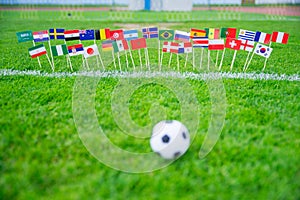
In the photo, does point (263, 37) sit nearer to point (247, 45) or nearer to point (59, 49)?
point (247, 45)

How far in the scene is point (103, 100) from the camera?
344 cm

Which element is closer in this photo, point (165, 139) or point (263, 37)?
point (165, 139)

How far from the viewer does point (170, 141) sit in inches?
93.0

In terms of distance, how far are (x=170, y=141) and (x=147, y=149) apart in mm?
240

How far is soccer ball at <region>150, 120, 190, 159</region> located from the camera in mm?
2324

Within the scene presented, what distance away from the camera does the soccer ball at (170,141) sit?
232 cm

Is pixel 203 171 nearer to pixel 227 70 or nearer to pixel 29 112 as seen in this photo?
pixel 29 112

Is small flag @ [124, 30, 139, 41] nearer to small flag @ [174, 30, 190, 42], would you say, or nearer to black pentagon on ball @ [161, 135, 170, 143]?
small flag @ [174, 30, 190, 42]

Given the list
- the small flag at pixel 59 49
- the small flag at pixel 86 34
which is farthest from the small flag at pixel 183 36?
the small flag at pixel 59 49

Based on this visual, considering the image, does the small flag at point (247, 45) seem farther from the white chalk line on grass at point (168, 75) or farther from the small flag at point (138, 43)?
the small flag at point (138, 43)

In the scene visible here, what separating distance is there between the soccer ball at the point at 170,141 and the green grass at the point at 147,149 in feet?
0.25

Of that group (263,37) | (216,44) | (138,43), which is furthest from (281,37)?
(138,43)

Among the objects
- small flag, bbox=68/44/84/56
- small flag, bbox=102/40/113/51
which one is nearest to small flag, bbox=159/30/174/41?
small flag, bbox=102/40/113/51

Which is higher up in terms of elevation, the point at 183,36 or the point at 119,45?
the point at 183,36
